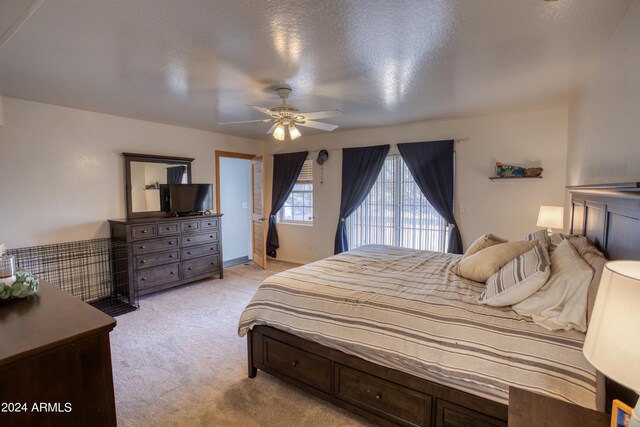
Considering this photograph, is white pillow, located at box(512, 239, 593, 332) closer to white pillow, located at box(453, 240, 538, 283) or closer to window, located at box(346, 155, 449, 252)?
white pillow, located at box(453, 240, 538, 283)

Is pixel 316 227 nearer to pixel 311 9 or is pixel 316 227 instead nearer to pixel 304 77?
pixel 304 77

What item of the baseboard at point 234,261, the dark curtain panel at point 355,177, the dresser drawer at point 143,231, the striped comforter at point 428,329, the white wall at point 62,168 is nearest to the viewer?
the striped comforter at point 428,329

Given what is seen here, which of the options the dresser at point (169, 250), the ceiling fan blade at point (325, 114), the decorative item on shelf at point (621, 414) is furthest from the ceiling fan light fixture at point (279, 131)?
the decorative item on shelf at point (621, 414)

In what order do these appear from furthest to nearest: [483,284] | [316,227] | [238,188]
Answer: [238,188]
[316,227]
[483,284]

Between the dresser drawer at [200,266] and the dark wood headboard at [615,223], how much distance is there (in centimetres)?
467

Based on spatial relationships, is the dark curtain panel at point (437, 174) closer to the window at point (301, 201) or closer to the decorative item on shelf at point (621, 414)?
the window at point (301, 201)

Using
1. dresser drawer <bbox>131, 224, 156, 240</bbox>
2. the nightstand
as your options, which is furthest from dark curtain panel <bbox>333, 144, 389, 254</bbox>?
the nightstand

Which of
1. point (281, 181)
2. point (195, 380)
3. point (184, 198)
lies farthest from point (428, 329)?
point (281, 181)

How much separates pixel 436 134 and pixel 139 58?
12.7ft

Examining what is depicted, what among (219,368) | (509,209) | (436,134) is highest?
(436,134)

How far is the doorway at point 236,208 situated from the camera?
20.6ft

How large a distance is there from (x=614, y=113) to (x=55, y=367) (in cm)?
328

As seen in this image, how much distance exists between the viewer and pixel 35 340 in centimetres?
123

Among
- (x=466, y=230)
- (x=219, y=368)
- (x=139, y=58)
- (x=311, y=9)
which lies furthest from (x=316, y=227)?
(x=311, y=9)
